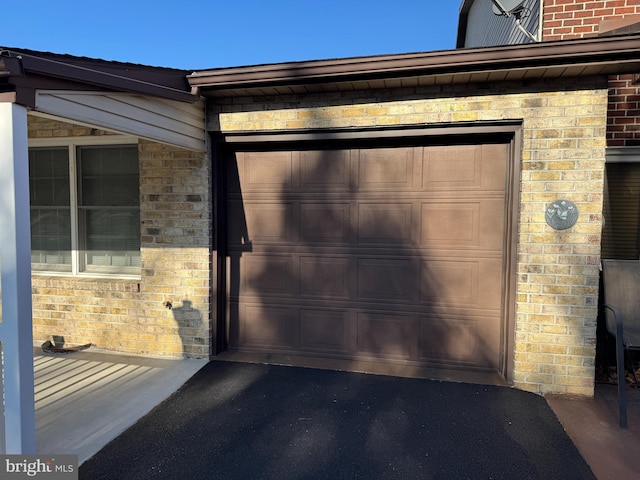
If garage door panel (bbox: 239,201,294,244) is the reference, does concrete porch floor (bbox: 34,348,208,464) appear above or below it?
below

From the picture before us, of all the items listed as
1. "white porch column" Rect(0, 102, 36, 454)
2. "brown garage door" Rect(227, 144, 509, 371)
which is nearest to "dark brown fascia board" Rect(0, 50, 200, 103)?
"white porch column" Rect(0, 102, 36, 454)

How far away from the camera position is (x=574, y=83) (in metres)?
3.16

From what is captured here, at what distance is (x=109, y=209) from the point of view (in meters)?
4.27

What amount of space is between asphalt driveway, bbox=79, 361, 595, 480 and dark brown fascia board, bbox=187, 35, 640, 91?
2.62 meters

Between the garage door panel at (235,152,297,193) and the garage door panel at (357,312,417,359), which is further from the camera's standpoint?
the garage door panel at (235,152,297,193)

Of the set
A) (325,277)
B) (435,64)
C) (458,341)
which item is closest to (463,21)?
(435,64)

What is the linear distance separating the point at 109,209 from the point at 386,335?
3.22 m

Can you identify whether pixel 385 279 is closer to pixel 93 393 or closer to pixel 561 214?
pixel 561 214

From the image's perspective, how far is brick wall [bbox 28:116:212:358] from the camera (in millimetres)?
3918

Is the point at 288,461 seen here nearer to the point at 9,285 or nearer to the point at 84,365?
the point at 9,285

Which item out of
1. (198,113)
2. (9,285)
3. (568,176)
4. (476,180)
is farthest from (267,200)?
(568,176)

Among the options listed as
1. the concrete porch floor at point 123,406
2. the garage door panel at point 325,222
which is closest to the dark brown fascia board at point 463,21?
the garage door panel at point 325,222

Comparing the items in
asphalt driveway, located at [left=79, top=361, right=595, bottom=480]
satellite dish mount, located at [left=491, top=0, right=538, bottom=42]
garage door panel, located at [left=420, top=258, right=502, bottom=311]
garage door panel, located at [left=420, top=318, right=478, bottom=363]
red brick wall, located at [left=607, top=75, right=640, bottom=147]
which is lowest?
asphalt driveway, located at [left=79, top=361, right=595, bottom=480]

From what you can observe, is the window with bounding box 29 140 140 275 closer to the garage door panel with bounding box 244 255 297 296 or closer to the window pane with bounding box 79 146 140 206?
the window pane with bounding box 79 146 140 206
